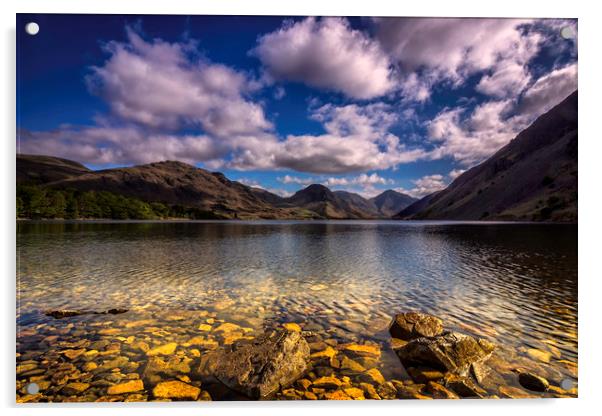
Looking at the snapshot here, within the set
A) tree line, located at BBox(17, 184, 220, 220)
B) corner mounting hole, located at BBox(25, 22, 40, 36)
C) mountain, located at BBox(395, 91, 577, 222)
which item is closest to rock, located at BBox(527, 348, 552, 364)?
corner mounting hole, located at BBox(25, 22, 40, 36)

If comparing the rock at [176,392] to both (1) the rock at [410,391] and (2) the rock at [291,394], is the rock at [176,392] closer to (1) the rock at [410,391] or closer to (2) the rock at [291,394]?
(2) the rock at [291,394]

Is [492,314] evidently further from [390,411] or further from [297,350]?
[297,350]

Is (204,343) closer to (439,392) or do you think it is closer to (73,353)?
(73,353)

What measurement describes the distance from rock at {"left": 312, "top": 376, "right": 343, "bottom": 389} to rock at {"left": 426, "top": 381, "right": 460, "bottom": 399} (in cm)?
245

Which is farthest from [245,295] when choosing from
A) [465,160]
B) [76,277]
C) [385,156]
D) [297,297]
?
[465,160]

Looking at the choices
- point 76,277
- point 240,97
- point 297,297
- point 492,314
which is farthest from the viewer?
point 76,277

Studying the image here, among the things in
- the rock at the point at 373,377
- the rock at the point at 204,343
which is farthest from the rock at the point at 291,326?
the rock at the point at 373,377

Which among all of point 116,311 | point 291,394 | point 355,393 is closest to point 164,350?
point 291,394

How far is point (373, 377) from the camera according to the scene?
812 cm

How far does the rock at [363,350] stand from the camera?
9.28 meters

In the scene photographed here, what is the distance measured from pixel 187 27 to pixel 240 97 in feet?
13.5

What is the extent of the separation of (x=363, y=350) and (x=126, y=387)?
7.14 m

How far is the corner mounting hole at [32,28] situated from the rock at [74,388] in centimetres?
1119

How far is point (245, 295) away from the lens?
53.9 feet
